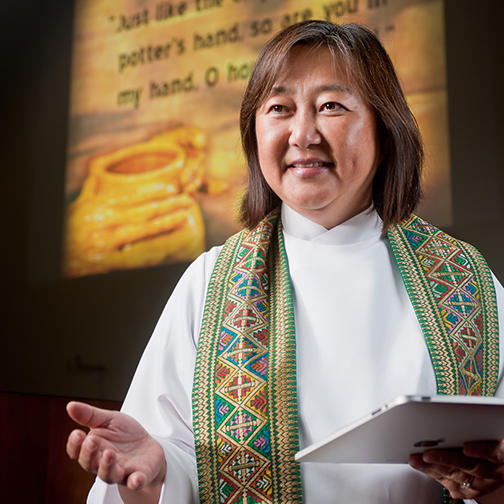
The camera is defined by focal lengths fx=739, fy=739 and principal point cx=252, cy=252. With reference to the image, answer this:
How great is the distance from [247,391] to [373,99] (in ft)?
2.37

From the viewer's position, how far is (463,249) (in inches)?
75.5

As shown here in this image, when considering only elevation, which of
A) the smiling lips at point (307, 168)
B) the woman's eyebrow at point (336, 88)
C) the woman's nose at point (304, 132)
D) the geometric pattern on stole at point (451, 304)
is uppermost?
the woman's eyebrow at point (336, 88)

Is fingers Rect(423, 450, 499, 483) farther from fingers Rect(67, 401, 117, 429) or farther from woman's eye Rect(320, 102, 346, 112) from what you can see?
woman's eye Rect(320, 102, 346, 112)

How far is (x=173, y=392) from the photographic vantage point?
169 centimetres

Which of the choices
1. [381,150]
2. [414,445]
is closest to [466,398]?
[414,445]

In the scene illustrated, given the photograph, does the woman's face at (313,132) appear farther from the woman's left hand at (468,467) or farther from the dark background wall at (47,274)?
the dark background wall at (47,274)

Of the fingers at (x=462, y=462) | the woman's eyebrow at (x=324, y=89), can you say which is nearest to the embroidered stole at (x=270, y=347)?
the fingers at (x=462, y=462)

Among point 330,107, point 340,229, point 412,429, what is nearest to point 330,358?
point 340,229

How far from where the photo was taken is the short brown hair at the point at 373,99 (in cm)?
170

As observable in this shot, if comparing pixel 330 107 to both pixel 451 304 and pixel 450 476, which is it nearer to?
pixel 451 304

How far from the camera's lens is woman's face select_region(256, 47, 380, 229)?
1653 millimetres

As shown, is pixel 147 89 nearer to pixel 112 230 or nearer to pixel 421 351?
pixel 112 230

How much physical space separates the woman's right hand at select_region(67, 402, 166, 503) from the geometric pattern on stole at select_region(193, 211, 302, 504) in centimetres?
16

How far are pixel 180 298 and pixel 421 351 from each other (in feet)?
1.93
